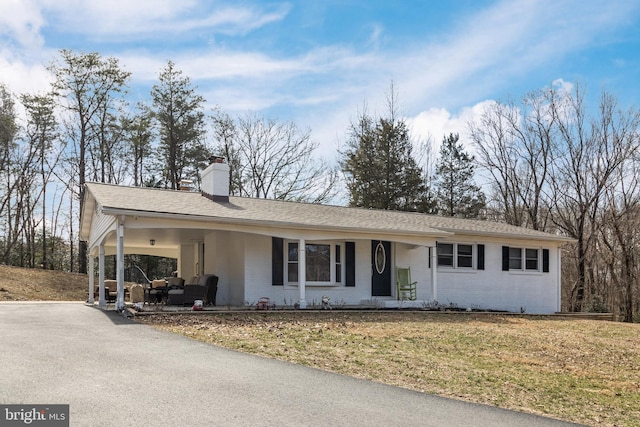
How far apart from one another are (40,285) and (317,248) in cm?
1454

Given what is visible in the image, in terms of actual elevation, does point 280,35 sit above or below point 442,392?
above

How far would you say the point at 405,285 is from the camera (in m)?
18.7

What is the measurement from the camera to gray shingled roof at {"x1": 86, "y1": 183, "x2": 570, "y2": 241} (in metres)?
14.3

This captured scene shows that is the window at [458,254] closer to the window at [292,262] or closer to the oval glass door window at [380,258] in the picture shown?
the oval glass door window at [380,258]

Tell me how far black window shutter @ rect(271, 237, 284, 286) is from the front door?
3213 millimetres

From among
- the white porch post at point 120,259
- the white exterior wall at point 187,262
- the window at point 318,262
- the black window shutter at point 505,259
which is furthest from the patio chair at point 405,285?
the white porch post at point 120,259

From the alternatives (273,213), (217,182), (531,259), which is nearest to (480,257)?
(531,259)

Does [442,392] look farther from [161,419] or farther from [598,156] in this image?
[598,156]

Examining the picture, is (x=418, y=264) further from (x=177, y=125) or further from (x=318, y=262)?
(x=177, y=125)

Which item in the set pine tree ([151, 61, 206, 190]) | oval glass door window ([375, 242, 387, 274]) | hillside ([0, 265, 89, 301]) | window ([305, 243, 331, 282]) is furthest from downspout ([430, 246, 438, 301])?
pine tree ([151, 61, 206, 190])

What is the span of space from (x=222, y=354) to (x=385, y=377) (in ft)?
7.79

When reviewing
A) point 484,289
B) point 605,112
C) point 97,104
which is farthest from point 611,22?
point 97,104

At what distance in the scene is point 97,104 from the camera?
103 ft

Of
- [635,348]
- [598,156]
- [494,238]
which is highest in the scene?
[598,156]
